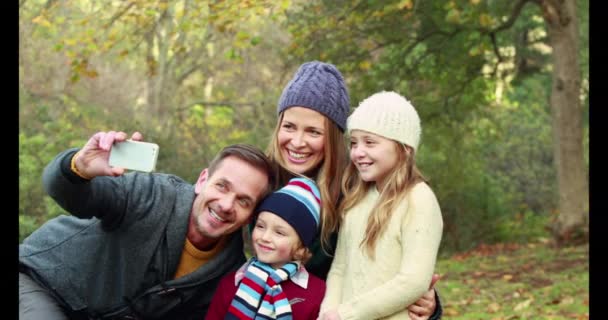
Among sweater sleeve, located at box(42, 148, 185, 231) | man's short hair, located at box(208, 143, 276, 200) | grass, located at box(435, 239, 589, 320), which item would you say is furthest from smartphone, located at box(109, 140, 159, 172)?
grass, located at box(435, 239, 589, 320)

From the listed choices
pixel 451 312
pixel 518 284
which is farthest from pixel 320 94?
pixel 518 284

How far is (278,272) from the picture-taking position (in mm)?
3871

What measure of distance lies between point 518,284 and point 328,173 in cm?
693

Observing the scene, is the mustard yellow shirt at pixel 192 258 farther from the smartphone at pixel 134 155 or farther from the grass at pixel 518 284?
the grass at pixel 518 284

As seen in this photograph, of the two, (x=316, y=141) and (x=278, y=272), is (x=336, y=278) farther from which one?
(x=316, y=141)

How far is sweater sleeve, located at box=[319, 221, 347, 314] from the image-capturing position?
3.94 m

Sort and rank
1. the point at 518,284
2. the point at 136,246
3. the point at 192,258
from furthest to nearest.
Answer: the point at 518,284, the point at 192,258, the point at 136,246

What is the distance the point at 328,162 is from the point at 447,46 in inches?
354

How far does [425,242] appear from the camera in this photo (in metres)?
3.69

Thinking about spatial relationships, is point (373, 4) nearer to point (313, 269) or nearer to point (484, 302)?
point (484, 302)

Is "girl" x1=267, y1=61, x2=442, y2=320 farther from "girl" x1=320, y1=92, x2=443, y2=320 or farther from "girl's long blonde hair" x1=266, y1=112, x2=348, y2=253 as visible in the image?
"girl" x1=320, y1=92, x2=443, y2=320

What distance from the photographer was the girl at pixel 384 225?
3.69 metres

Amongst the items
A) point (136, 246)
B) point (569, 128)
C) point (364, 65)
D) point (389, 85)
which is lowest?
point (136, 246)
